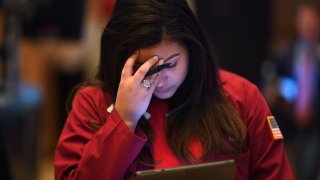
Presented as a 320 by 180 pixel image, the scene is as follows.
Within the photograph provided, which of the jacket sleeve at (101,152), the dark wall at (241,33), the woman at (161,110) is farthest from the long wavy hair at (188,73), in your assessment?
the dark wall at (241,33)

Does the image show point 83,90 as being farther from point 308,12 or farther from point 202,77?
point 308,12

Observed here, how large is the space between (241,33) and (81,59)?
1.34 m

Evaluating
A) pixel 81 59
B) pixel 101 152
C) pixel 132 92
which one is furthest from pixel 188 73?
pixel 81 59

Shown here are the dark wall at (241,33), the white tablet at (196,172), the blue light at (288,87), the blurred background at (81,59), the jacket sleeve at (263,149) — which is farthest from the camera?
the dark wall at (241,33)

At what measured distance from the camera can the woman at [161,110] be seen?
1.34 metres

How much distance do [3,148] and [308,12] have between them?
6.82ft

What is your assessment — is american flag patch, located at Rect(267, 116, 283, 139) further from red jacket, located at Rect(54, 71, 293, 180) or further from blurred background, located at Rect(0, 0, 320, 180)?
blurred background, located at Rect(0, 0, 320, 180)

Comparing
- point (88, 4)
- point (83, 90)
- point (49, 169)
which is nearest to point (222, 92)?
point (83, 90)

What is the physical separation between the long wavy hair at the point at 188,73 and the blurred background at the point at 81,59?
0.96 metres

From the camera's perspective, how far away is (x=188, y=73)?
1.50m

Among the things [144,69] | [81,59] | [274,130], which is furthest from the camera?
[81,59]

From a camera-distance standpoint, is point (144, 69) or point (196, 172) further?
point (144, 69)

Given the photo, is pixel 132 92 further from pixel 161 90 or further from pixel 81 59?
pixel 81 59

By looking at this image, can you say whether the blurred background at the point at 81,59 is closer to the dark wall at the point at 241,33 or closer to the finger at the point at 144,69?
the dark wall at the point at 241,33
